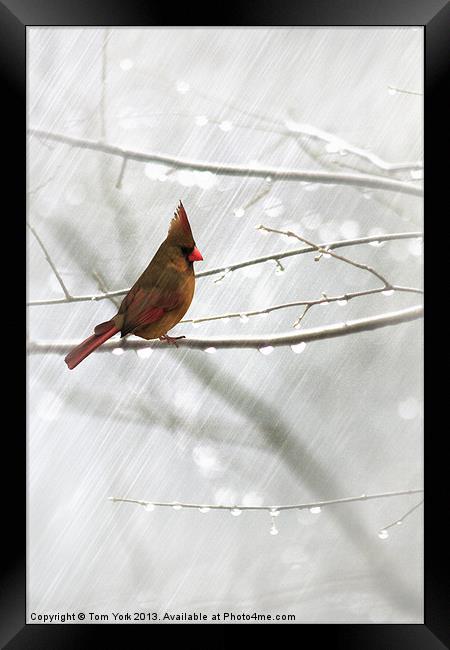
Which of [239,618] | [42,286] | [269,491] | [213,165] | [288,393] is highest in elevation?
[213,165]

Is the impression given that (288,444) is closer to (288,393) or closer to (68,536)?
(288,393)

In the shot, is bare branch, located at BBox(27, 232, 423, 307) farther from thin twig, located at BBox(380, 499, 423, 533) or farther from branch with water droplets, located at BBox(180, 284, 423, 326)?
thin twig, located at BBox(380, 499, 423, 533)

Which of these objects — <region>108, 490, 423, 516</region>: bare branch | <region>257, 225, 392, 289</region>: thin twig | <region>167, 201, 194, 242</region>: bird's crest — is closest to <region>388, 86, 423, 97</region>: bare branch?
<region>257, 225, 392, 289</region>: thin twig

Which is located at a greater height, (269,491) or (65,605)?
(269,491)

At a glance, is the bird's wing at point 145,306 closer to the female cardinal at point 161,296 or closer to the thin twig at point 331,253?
the female cardinal at point 161,296

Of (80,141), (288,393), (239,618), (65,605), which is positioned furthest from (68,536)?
(80,141)

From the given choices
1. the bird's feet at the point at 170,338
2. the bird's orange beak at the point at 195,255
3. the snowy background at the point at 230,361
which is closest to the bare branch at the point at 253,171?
the snowy background at the point at 230,361
